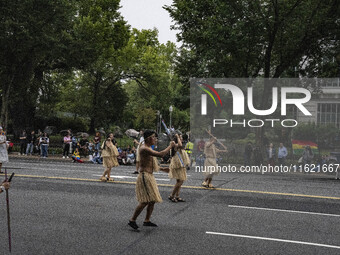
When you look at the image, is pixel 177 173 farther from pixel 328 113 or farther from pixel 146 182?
pixel 328 113

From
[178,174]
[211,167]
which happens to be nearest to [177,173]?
[178,174]

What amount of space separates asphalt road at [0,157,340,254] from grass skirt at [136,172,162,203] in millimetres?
639

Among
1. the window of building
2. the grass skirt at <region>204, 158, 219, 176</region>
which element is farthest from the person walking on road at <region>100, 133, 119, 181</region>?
the window of building

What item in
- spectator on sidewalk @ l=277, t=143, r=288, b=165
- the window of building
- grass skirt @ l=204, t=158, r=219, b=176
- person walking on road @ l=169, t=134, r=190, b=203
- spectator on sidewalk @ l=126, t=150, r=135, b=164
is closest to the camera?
person walking on road @ l=169, t=134, r=190, b=203

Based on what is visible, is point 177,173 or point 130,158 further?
point 130,158

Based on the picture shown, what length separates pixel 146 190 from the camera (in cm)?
760

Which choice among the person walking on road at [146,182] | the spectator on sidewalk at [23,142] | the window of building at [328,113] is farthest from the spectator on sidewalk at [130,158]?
the window of building at [328,113]

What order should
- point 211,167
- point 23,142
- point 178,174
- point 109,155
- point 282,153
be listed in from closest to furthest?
point 178,174 < point 211,167 < point 109,155 < point 282,153 < point 23,142

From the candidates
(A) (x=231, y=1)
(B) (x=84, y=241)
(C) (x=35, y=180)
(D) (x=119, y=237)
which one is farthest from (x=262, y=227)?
(A) (x=231, y=1)

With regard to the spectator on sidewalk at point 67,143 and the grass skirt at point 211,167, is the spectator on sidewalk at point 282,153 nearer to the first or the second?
the grass skirt at point 211,167

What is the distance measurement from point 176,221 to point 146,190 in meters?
1.38

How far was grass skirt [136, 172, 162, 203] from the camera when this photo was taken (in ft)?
24.8

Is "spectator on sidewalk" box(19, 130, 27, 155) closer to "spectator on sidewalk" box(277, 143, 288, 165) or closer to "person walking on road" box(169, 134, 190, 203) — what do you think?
"spectator on sidewalk" box(277, 143, 288, 165)

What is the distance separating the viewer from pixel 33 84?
36531 mm
